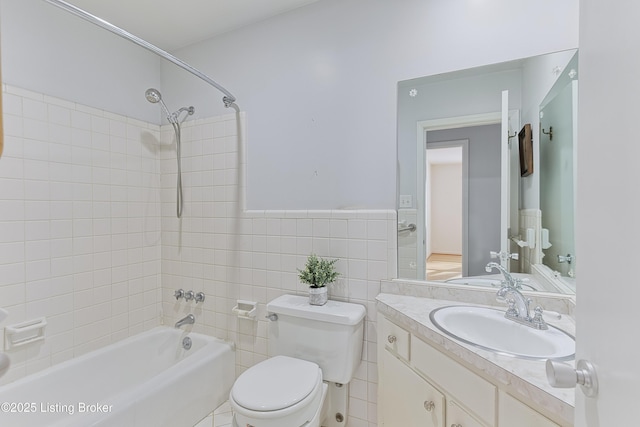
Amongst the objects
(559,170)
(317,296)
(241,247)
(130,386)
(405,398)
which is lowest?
(130,386)

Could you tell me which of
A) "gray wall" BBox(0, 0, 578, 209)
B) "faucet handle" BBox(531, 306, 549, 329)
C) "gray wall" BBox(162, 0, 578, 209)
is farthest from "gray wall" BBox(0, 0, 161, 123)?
"faucet handle" BBox(531, 306, 549, 329)

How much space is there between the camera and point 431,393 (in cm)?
114

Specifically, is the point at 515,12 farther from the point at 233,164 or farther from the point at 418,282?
the point at 233,164

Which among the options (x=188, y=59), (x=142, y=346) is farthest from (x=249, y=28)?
(x=142, y=346)

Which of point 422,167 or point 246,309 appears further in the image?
point 246,309

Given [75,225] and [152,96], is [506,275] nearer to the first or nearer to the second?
[152,96]

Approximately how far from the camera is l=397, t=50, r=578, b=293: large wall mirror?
1295 millimetres

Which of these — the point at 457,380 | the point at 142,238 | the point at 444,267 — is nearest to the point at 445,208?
the point at 444,267

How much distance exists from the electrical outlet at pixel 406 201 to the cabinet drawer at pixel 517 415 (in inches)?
36.5

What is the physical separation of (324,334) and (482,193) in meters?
1.07

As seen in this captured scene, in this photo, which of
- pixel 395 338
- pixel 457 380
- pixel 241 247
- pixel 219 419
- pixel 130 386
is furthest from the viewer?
pixel 241 247

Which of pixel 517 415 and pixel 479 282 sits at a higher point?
pixel 479 282

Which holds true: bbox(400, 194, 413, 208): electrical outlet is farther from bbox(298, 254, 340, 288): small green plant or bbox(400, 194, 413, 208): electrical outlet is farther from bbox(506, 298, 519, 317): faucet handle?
bbox(506, 298, 519, 317): faucet handle

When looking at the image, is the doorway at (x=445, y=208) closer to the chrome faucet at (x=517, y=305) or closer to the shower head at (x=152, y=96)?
the chrome faucet at (x=517, y=305)
